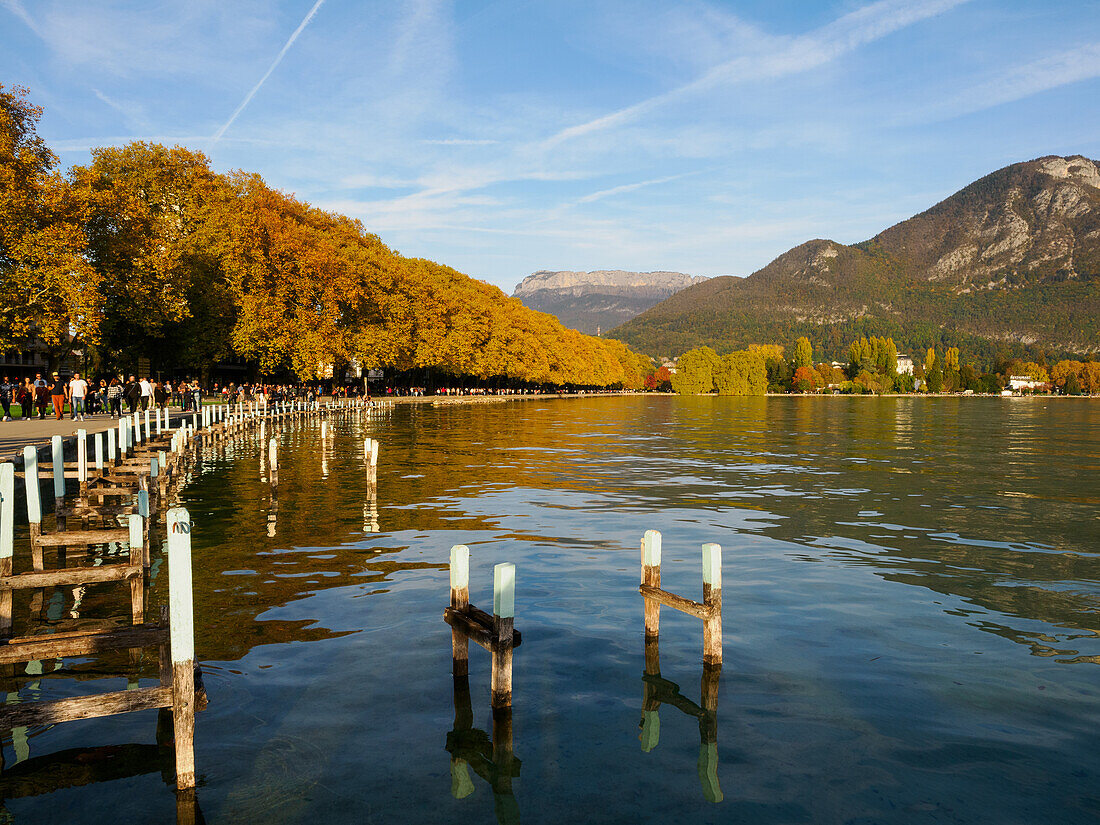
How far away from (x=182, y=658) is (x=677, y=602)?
263 inches

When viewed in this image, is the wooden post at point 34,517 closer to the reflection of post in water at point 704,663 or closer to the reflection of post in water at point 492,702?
the reflection of post in water at point 492,702

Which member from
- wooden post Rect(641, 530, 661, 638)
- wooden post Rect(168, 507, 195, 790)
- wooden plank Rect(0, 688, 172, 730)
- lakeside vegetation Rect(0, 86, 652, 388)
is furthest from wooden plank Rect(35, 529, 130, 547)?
lakeside vegetation Rect(0, 86, 652, 388)

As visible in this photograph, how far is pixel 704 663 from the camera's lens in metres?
11.9

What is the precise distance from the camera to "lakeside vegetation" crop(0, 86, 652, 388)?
44.2 meters

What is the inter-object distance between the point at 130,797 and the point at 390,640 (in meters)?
5.11

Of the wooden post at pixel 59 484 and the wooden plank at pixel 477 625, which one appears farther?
the wooden post at pixel 59 484

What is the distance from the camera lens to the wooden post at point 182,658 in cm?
805

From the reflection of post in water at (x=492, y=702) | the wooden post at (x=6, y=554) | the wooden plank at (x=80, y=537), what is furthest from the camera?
the wooden plank at (x=80, y=537)

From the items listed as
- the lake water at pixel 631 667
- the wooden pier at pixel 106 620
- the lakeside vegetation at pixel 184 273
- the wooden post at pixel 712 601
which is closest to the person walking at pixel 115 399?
the lakeside vegetation at pixel 184 273

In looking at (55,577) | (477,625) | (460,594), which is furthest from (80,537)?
(477,625)

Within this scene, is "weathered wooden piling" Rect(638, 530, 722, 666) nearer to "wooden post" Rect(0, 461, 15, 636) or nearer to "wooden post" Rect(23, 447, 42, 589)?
"wooden post" Rect(0, 461, 15, 636)

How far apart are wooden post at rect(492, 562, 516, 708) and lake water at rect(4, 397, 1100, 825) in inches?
19.0

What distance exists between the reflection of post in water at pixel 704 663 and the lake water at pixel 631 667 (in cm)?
13

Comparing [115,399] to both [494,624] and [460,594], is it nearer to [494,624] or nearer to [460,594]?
[460,594]
